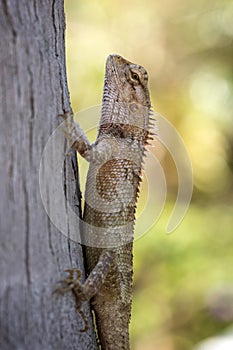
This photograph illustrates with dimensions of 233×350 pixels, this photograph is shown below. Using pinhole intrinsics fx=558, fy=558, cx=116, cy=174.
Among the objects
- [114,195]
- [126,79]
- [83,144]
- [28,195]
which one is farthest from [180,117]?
[28,195]

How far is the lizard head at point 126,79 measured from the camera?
3.38 meters

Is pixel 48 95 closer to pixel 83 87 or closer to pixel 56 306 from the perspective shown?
pixel 56 306

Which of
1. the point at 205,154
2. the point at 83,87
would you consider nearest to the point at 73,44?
the point at 83,87

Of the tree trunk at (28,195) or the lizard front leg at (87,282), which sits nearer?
the tree trunk at (28,195)

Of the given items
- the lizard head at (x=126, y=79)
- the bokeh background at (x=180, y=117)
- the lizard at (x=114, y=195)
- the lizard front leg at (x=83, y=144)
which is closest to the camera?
the lizard front leg at (x=83, y=144)

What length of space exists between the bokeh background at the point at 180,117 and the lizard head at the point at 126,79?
3.93 metres

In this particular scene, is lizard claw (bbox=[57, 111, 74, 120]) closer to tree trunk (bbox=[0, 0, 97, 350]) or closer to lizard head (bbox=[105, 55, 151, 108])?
tree trunk (bbox=[0, 0, 97, 350])

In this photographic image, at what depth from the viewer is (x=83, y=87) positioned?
8.17 meters

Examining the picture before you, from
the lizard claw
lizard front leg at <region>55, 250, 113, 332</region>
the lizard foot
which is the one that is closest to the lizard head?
the lizard claw

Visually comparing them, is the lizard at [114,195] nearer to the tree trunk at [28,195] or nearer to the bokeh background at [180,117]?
the tree trunk at [28,195]

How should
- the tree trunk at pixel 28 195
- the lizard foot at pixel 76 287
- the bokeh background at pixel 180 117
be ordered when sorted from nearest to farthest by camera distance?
the tree trunk at pixel 28 195 → the lizard foot at pixel 76 287 → the bokeh background at pixel 180 117

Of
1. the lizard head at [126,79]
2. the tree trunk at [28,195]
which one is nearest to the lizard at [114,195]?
the lizard head at [126,79]

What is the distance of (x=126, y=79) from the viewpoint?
3377 mm

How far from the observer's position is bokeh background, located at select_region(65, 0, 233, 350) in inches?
A: 279
